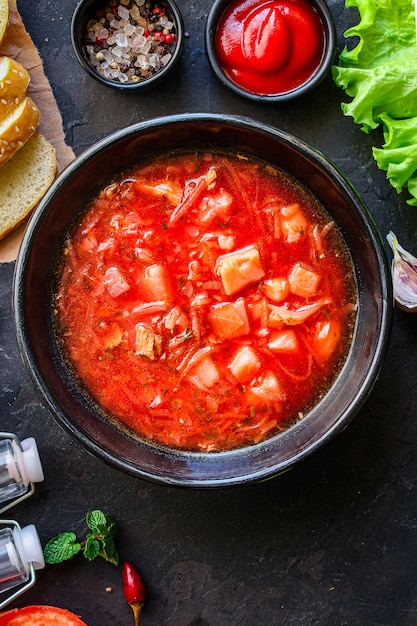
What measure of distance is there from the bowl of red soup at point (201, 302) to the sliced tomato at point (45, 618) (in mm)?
1071

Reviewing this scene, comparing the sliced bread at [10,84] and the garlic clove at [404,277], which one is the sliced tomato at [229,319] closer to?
the garlic clove at [404,277]

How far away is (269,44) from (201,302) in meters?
1.31

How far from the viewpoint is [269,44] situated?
3.49 m

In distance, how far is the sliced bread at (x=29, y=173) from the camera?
12.4 feet

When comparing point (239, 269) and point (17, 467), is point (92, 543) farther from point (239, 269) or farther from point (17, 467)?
point (239, 269)

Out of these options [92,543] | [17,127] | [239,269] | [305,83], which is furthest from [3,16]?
[92,543]

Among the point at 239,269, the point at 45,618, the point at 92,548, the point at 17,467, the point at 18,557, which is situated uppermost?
the point at 239,269

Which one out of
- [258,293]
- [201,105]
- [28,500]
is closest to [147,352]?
[258,293]

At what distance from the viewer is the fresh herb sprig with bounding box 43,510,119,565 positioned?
369cm

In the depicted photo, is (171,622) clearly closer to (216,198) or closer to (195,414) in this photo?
(195,414)

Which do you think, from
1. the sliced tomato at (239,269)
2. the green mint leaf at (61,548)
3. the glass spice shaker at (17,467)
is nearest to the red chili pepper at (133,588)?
the green mint leaf at (61,548)

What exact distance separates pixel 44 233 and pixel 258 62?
134cm

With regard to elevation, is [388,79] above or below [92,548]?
above

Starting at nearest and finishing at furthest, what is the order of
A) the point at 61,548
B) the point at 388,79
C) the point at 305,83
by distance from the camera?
the point at 388,79
the point at 305,83
the point at 61,548
